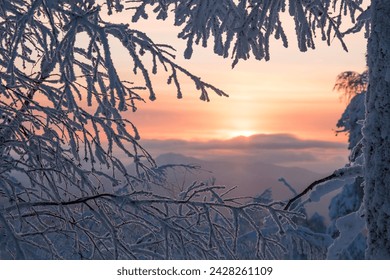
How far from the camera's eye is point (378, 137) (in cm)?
361

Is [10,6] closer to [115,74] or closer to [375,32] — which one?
[115,74]

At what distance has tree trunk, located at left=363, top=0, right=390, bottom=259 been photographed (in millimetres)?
3574

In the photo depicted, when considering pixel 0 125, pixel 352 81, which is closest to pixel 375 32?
pixel 0 125

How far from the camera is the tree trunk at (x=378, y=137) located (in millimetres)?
3574

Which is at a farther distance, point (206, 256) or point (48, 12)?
point (206, 256)

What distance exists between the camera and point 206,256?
444 cm

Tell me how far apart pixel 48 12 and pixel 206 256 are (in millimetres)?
2052
